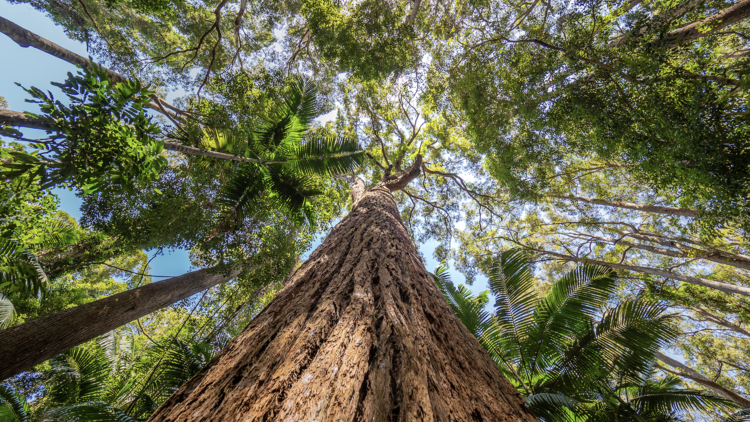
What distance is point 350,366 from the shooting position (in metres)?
0.91

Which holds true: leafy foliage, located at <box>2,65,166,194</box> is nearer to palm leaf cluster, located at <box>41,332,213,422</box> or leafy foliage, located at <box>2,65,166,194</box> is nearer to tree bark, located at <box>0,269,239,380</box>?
tree bark, located at <box>0,269,239,380</box>

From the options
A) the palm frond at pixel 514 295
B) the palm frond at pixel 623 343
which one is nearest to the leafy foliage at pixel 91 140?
the palm frond at pixel 514 295

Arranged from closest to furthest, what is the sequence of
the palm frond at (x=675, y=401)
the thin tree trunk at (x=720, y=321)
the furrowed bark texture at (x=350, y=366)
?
1. the furrowed bark texture at (x=350, y=366)
2. the palm frond at (x=675, y=401)
3. the thin tree trunk at (x=720, y=321)

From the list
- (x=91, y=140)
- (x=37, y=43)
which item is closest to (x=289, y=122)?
(x=91, y=140)

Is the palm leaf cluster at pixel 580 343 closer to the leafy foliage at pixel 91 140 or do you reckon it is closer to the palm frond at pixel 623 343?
the palm frond at pixel 623 343

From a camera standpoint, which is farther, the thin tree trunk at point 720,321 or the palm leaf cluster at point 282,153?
the thin tree trunk at point 720,321

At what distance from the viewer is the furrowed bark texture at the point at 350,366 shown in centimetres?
79

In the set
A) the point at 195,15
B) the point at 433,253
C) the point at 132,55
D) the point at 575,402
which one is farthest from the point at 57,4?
the point at 433,253

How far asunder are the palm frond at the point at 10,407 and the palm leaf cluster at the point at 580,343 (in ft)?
20.8

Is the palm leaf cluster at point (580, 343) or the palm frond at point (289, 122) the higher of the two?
the palm frond at point (289, 122)

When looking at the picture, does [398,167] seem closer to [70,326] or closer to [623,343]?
[623,343]

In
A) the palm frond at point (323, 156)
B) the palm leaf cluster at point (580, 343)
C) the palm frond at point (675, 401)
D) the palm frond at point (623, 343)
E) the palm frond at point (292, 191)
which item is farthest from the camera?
the palm frond at point (292, 191)

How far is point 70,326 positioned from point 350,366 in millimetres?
4414

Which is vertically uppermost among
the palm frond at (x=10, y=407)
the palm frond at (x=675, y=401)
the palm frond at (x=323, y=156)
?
the palm frond at (x=323, y=156)
